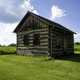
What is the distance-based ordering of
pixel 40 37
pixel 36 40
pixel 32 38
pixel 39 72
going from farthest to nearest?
pixel 32 38 < pixel 36 40 < pixel 40 37 < pixel 39 72

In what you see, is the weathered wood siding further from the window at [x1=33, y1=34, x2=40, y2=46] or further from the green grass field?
the green grass field

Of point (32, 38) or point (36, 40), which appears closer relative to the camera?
point (36, 40)

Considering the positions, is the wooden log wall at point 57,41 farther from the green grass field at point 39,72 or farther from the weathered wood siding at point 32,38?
the green grass field at point 39,72

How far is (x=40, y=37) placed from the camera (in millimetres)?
22172

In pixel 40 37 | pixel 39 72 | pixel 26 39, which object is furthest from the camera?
pixel 26 39

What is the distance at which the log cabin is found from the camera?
70.1 feet

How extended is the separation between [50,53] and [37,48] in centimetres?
229

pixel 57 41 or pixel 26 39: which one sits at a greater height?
pixel 26 39

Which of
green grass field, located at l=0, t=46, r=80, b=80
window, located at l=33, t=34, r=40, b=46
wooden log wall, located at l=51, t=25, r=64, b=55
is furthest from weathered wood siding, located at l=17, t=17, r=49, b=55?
green grass field, located at l=0, t=46, r=80, b=80

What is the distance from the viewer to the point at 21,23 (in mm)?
25859

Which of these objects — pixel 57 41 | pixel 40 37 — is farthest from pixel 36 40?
pixel 57 41

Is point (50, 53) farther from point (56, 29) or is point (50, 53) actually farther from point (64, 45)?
point (64, 45)

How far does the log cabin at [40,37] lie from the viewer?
21.4 metres

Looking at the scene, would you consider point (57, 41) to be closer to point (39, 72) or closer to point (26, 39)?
point (26, 39)
